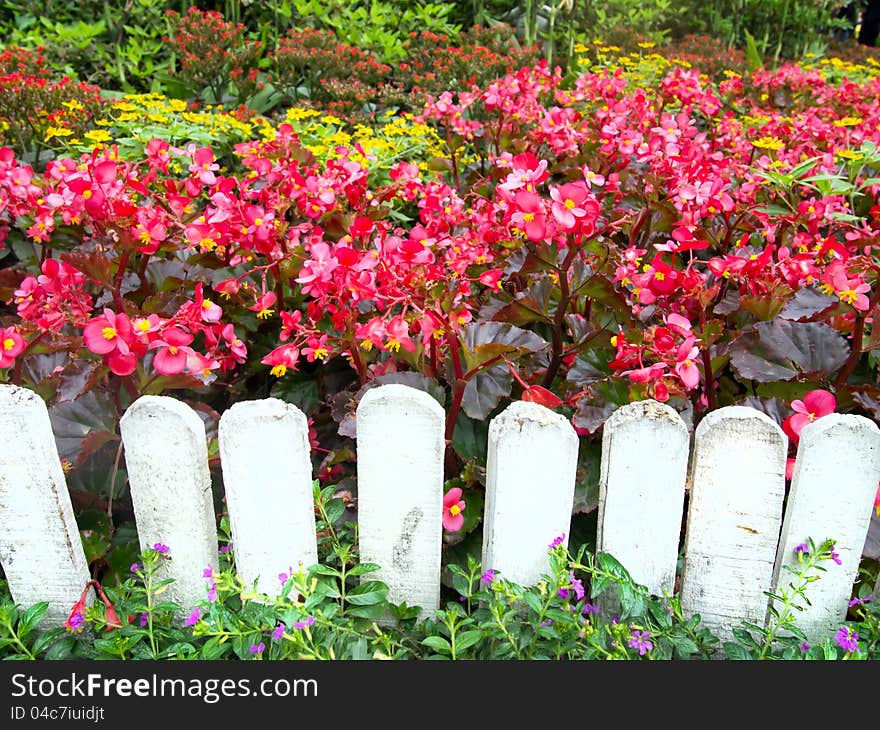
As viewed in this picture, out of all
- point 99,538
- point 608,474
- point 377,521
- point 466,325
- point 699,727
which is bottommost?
point 699,727

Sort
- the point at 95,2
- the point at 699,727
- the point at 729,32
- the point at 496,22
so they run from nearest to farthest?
1. the point at 699,727
2. the point at 95,2
3. the point at 496,22
4. the point at 729,32

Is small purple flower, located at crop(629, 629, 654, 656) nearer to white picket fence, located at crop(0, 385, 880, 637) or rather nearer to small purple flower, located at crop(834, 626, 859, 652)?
white picket fence, located at crop(0, 385, 880, 637)

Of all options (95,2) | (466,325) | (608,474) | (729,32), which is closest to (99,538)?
(466,325)

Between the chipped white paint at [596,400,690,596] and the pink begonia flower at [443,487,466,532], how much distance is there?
23cm

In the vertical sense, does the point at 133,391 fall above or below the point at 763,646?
above

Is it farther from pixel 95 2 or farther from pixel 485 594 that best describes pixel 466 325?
pixel 95 2

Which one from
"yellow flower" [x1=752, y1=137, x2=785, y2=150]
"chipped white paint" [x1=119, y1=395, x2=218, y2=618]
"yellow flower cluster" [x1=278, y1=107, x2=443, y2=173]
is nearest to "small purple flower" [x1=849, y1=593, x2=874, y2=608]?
"chipped white paint" [x1=119, y1=395, x2=218, y2=618]

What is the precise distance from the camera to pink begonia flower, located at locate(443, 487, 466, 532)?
1.31 m

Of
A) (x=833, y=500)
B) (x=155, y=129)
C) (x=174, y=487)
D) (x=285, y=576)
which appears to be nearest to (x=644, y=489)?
(x=833, y=500)

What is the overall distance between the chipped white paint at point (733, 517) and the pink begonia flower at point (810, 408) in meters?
0.13

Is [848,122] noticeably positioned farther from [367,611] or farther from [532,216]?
[367,611]

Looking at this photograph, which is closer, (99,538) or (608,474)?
(608,474)

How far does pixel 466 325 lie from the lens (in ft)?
4.58

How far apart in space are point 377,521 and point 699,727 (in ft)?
1.86
